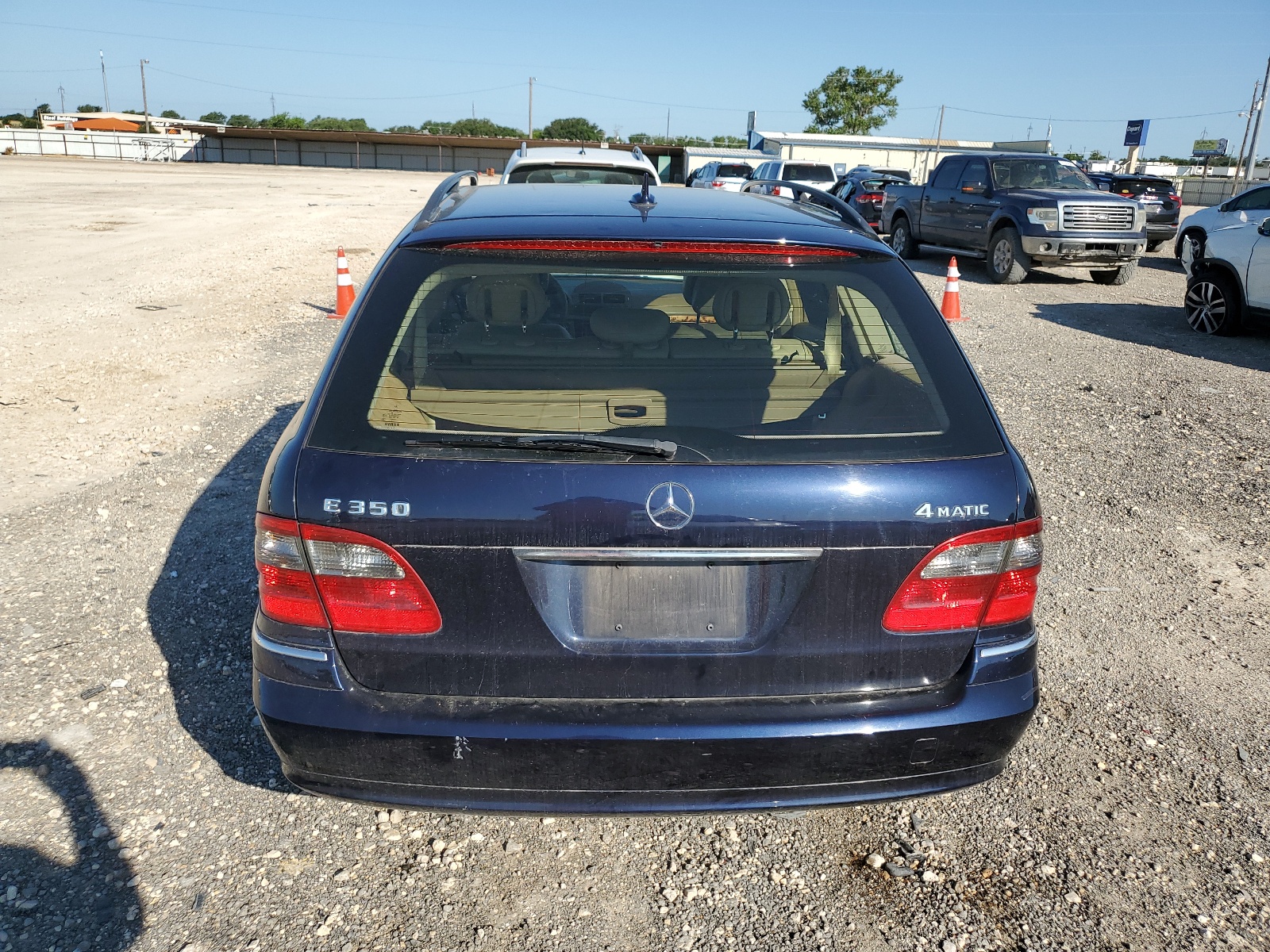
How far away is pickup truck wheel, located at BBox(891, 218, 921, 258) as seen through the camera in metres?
18.4

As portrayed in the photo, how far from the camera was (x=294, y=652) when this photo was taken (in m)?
2.29

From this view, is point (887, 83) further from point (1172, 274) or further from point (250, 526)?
point (250, 526)

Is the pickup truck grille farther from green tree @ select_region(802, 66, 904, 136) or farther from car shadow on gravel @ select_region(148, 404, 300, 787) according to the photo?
green tree @ select_region(802, 66, 904, 136)

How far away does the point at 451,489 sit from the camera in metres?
2.15

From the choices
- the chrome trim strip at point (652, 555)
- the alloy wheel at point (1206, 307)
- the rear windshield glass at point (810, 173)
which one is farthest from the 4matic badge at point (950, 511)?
the rear windshield glass at point (810, 173)

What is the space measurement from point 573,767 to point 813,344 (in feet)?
4.80

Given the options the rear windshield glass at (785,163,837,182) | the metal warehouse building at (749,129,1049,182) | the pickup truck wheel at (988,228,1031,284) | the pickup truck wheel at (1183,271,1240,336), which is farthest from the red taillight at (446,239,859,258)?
the metal warehouse building at (749,129,1049,182)

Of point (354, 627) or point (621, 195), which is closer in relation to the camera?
point (354, 627)

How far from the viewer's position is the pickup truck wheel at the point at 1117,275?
15.3m

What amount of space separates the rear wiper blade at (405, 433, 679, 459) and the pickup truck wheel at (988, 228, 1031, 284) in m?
14.1

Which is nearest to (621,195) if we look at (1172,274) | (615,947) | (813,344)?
(813,344)

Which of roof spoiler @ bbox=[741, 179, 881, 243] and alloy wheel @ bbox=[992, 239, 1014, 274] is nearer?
roof spoiler @ bbox=[741, 179, 881, 243]

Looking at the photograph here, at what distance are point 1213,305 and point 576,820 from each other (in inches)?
439

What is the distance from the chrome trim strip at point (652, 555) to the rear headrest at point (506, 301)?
30.8 inches
